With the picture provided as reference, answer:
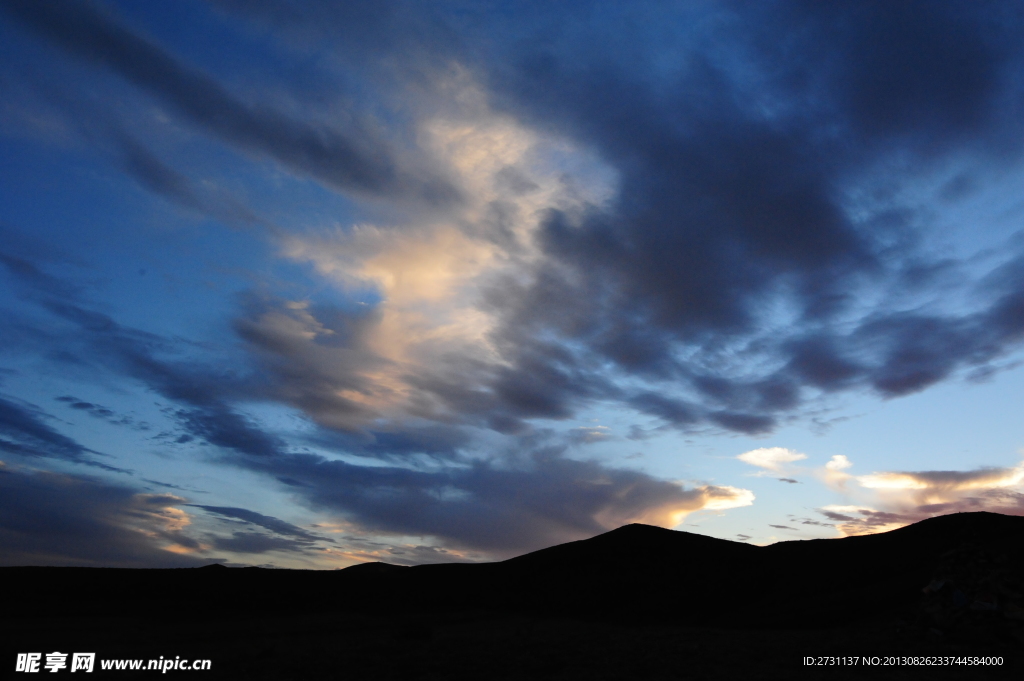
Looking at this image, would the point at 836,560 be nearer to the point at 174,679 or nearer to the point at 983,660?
the point at 983,660

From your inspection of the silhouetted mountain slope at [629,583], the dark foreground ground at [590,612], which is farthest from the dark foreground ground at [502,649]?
the silhouetted mountain slope at [629,583]

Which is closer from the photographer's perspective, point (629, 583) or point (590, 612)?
point (590, 612)

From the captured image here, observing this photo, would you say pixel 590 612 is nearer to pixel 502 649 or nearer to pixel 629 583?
pixel 629 583

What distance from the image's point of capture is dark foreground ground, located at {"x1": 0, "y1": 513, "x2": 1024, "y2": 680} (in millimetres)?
20203

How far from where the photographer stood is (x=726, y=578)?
49094 mm

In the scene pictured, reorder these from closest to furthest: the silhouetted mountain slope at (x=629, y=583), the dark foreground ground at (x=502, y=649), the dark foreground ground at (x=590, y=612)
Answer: the dark foreground ground at (x=502, y=649)
the dark foreground ground at (x=590, y=612)
the silhouetted mountain slope at (x=629, y=583)

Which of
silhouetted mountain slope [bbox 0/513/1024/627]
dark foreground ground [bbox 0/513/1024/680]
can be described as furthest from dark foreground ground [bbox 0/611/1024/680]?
silhouetted mountain slope [bbox 0/513/1024/627]

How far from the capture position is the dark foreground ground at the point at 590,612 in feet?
66.3

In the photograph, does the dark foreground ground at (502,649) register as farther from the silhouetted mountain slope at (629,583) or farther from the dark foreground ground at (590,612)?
the silhouetted mountain slope at (629,583)

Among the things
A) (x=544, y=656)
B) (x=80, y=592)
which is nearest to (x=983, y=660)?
(x=544, y=656)

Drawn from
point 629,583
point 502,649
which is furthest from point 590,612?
point 502,649

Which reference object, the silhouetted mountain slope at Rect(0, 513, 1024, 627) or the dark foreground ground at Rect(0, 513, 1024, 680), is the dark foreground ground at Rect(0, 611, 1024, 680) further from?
the silhouetted mountain slope at Rect(0, 513, 1024, 627)

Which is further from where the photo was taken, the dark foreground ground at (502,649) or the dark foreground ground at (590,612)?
the dark foreground ground at (590,612)

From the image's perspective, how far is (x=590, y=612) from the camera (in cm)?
4597
